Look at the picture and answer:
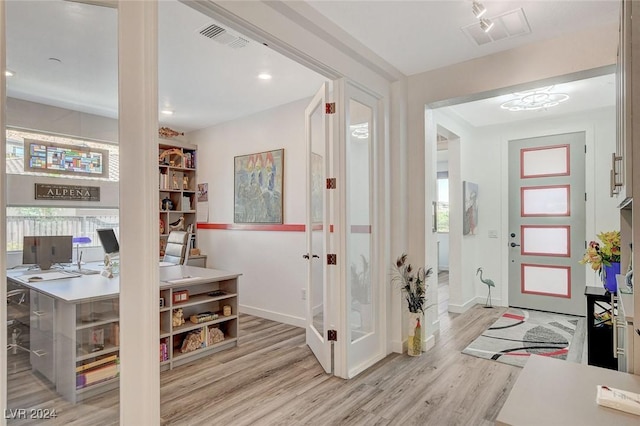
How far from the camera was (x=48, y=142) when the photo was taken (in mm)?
1681

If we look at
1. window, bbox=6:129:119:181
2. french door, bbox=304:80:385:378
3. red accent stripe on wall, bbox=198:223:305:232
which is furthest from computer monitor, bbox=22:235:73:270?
red accent stripe on wall, bbox=198:223:305:232

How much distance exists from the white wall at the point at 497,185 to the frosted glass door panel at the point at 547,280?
24 cm

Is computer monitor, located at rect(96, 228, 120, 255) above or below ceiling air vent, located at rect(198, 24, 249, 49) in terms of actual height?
below

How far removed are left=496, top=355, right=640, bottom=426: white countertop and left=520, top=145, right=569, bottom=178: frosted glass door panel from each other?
4.27m

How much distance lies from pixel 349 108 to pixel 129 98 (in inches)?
73.2

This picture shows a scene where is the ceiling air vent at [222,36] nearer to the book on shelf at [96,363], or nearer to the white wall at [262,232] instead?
the white wall at [262,232]

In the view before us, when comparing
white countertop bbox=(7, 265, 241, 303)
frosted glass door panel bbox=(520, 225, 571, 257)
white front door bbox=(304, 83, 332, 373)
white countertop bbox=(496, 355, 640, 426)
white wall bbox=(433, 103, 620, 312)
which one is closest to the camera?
white countertop bbox=(496, 355, 640, 426)

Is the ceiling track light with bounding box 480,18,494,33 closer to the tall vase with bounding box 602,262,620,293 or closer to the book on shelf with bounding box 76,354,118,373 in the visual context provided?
the tall vase with bounding box 602,262,620,293

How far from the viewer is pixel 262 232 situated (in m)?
4.76

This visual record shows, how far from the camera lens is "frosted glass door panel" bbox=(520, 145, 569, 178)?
189 inches

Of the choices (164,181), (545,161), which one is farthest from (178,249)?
(545,161)

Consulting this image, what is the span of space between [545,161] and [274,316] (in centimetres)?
428

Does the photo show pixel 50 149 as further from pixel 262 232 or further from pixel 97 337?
pixel 262 232

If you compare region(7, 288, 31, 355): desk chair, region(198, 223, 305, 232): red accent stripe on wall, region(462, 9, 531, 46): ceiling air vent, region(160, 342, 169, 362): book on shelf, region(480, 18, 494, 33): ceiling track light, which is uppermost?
region(462, 9, 531, 46): ceiling air vent
